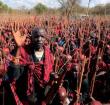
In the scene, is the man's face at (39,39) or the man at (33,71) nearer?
the man at (33,71)

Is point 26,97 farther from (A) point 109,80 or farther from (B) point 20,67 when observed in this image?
(A) point 109,80

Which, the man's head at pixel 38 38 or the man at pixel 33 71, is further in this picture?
the man's head at pixel 38 38

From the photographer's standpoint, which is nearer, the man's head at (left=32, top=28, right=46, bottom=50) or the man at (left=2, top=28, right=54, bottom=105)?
the man at (left=2, top=28, right=54, bottom=105)

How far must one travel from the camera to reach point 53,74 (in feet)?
17.3

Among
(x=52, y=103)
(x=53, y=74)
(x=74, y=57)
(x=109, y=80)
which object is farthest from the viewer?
(x=109, y=80)

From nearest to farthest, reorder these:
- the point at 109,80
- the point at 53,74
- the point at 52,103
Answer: the point at 53,74 < the point at 52,103 < the point at 109,80

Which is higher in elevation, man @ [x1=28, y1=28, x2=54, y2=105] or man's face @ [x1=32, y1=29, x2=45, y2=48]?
man's face @ [x1=32, y1=29, x2=45, y2=48]

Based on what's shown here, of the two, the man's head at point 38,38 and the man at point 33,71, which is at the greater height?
the man's head at point 38,38

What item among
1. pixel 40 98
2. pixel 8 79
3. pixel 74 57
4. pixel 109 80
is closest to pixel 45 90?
pixel 40 98

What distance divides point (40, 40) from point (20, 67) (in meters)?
0.50

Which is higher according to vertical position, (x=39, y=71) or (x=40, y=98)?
(x=39, y=71)

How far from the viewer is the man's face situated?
574cm

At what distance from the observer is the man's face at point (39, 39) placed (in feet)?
18.8

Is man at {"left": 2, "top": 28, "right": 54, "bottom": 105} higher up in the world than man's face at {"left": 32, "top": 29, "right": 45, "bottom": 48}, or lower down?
lower down
